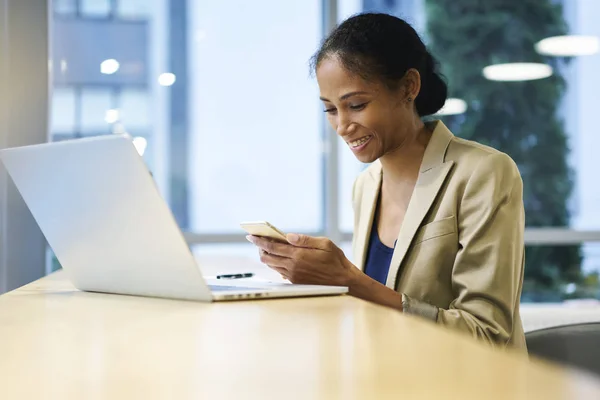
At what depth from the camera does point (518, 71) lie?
4.03 m

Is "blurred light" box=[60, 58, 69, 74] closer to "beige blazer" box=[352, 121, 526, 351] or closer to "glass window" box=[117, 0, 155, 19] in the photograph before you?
"glass window" box=[117, 0, 155, 19]

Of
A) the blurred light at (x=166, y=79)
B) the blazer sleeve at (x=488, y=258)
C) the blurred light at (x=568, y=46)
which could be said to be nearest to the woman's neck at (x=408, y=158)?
the blazer sleeve at (x=488, y=258)

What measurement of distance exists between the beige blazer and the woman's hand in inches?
6.8

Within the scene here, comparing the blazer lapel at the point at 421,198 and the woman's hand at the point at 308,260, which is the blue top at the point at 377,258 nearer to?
the blazer lapel at the point at 421,198

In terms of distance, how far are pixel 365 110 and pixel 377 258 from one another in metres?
0.35

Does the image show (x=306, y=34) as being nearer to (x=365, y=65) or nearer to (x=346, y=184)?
(x=346, y=184)

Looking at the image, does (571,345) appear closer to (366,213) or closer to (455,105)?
(366,213)

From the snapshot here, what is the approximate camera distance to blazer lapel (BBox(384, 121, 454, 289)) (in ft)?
5.35

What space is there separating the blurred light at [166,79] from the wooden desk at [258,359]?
9.56 ft

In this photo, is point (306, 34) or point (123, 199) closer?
point (123, 199)

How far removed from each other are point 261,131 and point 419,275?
242 cm

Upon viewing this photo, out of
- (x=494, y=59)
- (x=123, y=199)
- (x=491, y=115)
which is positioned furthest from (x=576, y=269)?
(x=123, y=199)

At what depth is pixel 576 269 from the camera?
404cm

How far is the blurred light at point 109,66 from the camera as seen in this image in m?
3.84
